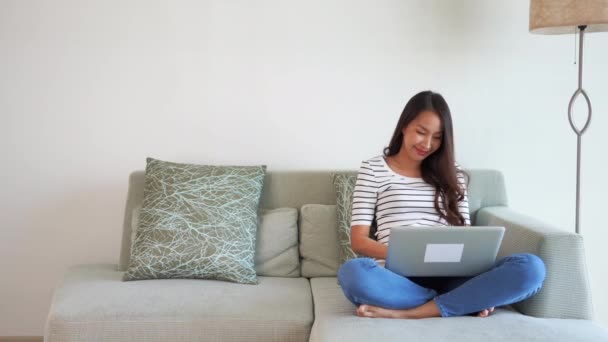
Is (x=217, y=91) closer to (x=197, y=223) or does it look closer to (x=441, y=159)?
(x=197, y=223)

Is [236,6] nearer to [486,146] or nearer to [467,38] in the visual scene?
[467,38]

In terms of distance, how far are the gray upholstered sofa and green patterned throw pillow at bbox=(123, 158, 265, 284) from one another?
69 millimetres

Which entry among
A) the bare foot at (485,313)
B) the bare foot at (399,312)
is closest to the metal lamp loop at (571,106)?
the bare foot at (485,313)

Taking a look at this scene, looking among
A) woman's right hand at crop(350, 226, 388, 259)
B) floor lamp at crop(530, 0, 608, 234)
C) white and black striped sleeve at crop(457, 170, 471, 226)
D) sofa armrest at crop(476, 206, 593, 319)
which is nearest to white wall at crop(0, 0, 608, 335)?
floor lamp at crop(530, 0, 608, 234)

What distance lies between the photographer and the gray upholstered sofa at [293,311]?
2.39 metres

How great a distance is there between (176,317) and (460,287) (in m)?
0.94

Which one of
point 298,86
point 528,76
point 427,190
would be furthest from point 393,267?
point 528,76

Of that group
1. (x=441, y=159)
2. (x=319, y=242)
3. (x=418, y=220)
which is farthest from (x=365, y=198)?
(x=319, y=242)

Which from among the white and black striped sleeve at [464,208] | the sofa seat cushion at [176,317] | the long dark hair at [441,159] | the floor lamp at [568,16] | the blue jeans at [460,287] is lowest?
the sofa seat cushion at [176,317]

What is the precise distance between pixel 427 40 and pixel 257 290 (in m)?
1.43

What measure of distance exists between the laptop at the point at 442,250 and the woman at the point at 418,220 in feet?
0.13

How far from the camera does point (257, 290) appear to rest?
9.64 feet

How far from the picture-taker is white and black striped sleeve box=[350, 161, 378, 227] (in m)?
2.85

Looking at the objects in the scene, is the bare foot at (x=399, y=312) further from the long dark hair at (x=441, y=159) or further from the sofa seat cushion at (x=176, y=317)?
the long dark hair at (x=441, y=159)
